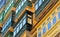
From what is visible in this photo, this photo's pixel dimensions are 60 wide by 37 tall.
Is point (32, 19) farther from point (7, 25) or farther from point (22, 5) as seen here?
point (7, 25)

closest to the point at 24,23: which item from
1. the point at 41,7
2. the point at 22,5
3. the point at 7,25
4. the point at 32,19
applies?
the point at 32,19

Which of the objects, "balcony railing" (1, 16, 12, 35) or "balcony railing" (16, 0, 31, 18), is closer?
"balcony railing" (16, 0, 31, 18)

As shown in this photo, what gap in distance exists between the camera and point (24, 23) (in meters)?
37.1

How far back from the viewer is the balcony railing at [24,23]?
36.7 meters

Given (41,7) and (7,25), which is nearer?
(41,7)

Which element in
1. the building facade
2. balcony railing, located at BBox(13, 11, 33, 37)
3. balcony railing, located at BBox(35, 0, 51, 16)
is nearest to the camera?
the building facade

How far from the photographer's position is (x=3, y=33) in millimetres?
44906

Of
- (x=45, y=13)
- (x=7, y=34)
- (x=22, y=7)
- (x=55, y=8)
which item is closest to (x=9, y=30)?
(x=7, y=34)

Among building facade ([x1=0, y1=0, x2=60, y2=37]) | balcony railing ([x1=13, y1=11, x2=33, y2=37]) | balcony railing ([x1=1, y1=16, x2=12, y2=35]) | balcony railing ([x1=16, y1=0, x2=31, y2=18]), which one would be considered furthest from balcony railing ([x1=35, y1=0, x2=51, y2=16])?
balcony railing ([x1=1, y1=16, x2=12, y2=35])

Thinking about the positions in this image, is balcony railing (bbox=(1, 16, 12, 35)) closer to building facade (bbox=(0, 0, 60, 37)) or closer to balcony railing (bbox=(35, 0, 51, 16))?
Result: building facade (bbox=(0, 0, 60, 37))

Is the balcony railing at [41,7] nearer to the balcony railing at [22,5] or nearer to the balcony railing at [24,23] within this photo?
the balcony railing at [24,23]

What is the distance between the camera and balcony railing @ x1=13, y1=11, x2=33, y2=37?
36688 mm

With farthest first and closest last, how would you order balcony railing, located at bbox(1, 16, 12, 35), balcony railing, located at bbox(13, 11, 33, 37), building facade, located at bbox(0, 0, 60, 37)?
balcony railing, located at bbox(1, 16, 12, 35), balcony railing, located at bbox(13, 11, 33, 37), building facade, located at bbox(0, 0, 60, 37)

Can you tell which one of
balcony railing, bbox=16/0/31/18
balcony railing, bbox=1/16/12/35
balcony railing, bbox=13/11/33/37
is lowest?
balcony railing, bbox=1/16/12/35
